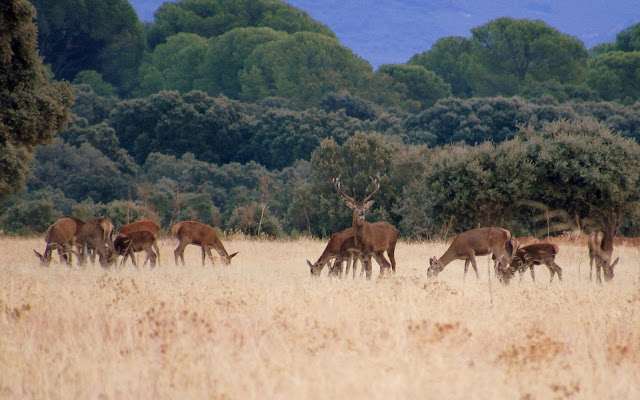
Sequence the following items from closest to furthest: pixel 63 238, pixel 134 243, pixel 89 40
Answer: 1. pixel 63 238
2. pixel 134 243
3. pixel 89 40

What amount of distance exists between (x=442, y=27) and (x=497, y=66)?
109104 mm

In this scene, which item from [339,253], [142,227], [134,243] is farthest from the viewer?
[142,227]

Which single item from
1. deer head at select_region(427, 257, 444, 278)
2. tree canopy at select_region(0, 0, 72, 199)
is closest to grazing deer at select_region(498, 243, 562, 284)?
deer head at select_region(427, 257, 444, 278)

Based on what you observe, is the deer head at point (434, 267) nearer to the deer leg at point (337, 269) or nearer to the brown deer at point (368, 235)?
the brown deer at point (368, 235)

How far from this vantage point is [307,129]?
168ft

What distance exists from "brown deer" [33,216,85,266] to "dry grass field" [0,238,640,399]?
120 inches

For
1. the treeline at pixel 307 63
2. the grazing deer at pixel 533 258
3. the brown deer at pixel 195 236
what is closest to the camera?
the grazing deer at pixel 533 258

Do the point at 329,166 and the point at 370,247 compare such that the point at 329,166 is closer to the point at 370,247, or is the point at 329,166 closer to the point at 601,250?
the point at 370,247

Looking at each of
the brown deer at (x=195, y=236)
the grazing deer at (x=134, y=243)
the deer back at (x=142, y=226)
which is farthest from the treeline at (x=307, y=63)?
the grazing deer at (x=134, y=243)

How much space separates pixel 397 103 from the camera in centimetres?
6819

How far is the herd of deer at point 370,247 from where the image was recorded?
1293 cm

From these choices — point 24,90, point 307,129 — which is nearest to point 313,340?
point 24,90

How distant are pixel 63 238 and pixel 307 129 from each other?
122 feet

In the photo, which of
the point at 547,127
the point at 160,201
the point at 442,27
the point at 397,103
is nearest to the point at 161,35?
the point at 397,103
